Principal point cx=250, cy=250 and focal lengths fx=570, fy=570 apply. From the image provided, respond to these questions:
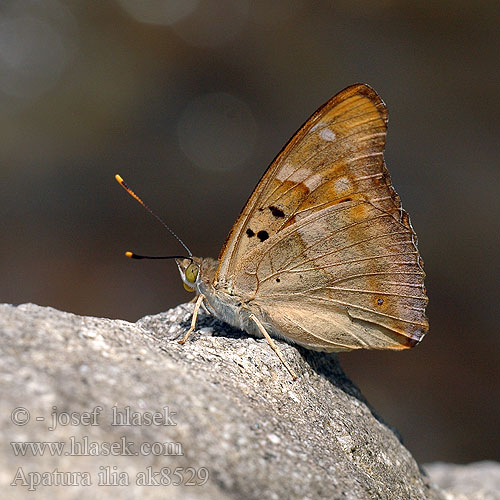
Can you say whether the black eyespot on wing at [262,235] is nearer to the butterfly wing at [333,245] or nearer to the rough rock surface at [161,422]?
the butterfly wing at [333,245]

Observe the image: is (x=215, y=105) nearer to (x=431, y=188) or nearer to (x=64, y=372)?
(x=431, y=188)

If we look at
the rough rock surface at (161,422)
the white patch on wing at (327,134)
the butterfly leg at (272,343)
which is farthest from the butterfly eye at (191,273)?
the white patch on wing at (327,134)

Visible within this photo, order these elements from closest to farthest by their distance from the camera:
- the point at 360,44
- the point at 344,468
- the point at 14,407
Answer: the point at 14,407 < the point at 344,468 < the point at 360,44

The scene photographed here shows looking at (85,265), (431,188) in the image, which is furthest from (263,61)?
(85,265)

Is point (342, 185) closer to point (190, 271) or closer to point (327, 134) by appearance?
point (327, 134)

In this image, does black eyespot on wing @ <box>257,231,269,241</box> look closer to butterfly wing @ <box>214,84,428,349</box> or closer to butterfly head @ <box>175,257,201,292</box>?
butterfly wing @ <box>214,84,428,349</box>

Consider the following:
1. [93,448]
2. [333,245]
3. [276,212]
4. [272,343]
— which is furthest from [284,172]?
[93,448]
